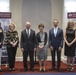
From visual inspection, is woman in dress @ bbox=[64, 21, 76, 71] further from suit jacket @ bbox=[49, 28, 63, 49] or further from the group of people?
suit jacket @ bbox=[49, 28, 63, 49]

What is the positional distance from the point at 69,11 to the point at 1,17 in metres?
2.25

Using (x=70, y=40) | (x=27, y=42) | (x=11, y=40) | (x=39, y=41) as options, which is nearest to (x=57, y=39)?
(x=70, y=40)

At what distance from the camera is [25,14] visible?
7.64 m

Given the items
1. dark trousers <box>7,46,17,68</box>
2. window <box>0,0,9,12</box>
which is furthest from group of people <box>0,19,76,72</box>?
window <box>0,0,9,12</box>

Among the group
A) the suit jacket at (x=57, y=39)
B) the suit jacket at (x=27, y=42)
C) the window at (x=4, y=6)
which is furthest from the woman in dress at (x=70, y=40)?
the window at (x=4, y=6)

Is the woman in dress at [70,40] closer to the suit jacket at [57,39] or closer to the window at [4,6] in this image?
the suit jacket at [57,39]

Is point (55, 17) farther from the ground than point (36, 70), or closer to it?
farther from the ground

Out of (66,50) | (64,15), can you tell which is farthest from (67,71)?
(64,15)

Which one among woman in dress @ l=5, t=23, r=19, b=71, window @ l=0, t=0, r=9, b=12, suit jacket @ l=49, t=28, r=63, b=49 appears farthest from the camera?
window @ l=0, t=0, r=9, b=12

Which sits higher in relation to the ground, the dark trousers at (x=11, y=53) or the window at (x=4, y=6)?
the window at (x=4, y=6)

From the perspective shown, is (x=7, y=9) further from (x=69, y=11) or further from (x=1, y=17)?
(x=69, y=11)

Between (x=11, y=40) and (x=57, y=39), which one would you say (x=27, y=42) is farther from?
(x=57, y=39)

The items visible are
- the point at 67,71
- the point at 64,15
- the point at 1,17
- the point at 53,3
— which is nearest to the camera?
the point at 67,71

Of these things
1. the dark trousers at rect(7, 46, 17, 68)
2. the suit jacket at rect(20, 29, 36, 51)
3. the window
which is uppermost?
the window
